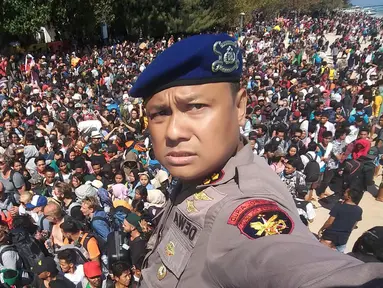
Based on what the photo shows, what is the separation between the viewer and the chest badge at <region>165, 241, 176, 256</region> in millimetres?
1189

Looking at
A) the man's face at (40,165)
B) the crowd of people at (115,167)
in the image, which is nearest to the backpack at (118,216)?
the crowd of people at (115,167)

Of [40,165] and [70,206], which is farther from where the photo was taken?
[40,165]

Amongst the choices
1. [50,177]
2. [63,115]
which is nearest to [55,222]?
[50,177]

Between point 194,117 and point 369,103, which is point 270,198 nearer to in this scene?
point 194,117

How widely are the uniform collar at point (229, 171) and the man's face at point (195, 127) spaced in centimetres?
2

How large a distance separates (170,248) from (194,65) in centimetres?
62

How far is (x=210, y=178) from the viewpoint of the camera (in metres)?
1.22

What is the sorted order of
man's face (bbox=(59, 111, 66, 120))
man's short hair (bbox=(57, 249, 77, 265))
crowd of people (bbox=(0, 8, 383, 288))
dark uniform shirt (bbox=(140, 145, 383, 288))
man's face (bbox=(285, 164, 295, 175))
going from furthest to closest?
1. man's face (bbox=(59, 111, 66, 120))
2. man's face (bbox=(285, 164, 295, 175))
3. crowd of people (bbox=(0, 8, 383, 288))
4. man's short hair (bbox=(57, 249, 77, 265))
5. dark uniform shirt (bbox=(140, 145, 383, 288))

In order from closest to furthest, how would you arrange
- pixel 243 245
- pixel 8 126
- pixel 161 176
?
pixel 243 245 < pixel 161 176 < pixel 8 126

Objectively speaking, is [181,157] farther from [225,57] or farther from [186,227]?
[225,57]

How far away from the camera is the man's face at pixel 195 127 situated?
113 cm

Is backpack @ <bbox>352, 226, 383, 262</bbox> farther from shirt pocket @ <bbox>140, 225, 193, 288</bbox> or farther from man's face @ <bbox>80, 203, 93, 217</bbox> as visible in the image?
man's face @ <bbox>80, 203, 93, 217</bbox>

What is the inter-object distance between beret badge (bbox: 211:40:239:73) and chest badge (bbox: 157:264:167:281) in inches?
27.9

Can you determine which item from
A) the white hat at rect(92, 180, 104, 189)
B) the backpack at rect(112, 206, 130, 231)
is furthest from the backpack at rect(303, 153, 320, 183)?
the white hat at rect(92, 180, 104, 189)
